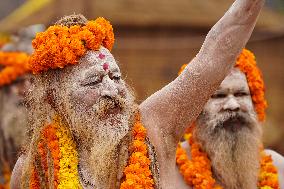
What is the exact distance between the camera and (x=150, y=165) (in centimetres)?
462

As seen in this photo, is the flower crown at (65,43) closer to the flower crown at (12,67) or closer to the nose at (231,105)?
the nose at (231,105)

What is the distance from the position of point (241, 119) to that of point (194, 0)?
7128 mm

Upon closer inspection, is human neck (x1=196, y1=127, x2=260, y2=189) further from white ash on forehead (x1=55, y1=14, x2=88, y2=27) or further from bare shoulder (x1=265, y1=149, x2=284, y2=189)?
white ash on forehead (x1=55, y1=14, x2=88, y2=27)

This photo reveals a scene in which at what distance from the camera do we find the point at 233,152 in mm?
5785

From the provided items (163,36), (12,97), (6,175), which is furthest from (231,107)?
(163,36)

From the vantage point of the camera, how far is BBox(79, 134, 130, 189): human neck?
456cm

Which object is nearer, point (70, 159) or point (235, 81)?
point (70, 159)

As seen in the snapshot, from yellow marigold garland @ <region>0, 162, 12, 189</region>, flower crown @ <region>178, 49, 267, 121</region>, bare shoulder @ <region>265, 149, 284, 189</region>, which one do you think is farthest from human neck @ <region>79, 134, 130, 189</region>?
yellow marigold garland @ <region>0, 162, 12, 189</region>

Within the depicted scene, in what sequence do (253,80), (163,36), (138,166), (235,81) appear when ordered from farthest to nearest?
(163,36), (253,80), (235,81), (138,166)

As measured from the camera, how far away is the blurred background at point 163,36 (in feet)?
37.8

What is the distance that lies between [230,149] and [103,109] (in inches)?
61.5

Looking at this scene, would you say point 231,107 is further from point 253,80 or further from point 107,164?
point 107,164

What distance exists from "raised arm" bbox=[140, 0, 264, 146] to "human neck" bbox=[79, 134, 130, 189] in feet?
0.76

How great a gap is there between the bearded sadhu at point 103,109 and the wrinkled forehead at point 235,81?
1.27 meters
